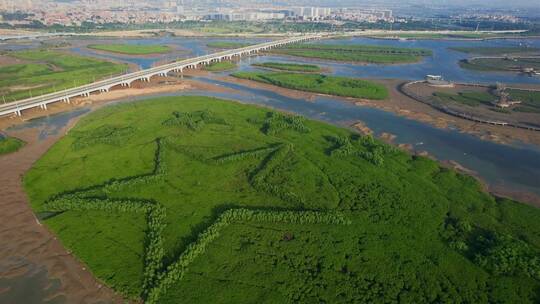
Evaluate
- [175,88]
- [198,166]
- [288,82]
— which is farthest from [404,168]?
[175,88]

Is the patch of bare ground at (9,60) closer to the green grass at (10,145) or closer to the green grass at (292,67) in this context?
the green grass at (10,145)

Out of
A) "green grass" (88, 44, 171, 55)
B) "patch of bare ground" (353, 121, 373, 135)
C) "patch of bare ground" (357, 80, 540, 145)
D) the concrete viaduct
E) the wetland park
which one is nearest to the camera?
the wetland park

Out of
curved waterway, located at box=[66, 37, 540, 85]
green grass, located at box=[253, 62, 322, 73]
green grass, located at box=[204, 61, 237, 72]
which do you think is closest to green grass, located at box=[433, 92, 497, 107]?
curved waterway, located at box=[66, 37, 540, 85]

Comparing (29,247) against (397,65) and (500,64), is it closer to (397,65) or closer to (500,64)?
(397,65)

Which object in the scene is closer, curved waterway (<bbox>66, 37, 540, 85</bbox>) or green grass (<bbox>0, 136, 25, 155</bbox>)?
green grass (<bbox>0, 136, 25, 155</bbox>)

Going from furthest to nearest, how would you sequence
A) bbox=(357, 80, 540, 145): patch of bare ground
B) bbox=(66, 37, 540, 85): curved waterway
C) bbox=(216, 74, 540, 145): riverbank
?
1. bbox=(66, 37, 540, 85): curved waterway
2. bbox=(216, 74, 540, 145): riverbank
3. bbox=(357, 80, 540, 145): patch of bare ground

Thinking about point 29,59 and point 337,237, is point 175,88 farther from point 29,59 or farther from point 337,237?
point 337,237

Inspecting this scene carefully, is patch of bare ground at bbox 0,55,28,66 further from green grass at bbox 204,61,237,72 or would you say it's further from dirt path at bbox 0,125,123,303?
dirt path at bbox 0,125,123,303
